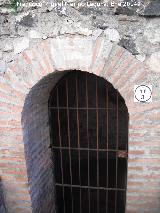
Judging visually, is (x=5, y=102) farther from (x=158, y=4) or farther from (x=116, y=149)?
(x=158, y=4)

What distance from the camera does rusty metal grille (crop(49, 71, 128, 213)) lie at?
3.83 m

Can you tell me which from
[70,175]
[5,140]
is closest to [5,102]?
[5,140]

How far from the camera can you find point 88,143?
4043 mm

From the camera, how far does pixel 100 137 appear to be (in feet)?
12.9

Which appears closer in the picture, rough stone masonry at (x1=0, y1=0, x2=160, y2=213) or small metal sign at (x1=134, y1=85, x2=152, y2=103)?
rough stone masonry at (x1=0, y1=0, x2=160, y2=213)

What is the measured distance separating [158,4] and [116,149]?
2009 mm

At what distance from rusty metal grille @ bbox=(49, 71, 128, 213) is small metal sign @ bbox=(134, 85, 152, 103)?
699mm

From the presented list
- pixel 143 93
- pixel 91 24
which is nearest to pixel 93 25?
pixel 91 24

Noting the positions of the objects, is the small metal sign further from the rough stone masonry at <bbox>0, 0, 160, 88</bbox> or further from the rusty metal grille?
the rusty metal grille

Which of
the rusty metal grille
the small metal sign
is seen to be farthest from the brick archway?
the rusty metal grille

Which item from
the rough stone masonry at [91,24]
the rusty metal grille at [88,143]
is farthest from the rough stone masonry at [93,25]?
the rusty metal grille at [88,143]

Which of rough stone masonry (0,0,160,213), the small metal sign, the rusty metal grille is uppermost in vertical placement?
rough stone masonry (0,0,160,213)

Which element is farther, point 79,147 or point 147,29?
point 79,147

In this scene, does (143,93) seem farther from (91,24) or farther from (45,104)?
(45,104)
